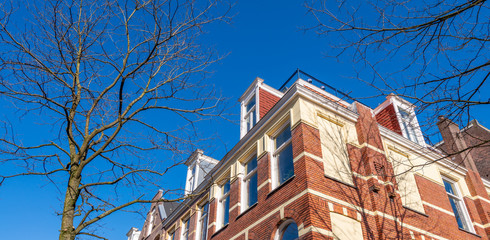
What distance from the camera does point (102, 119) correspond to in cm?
823

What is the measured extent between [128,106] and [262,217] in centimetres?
580

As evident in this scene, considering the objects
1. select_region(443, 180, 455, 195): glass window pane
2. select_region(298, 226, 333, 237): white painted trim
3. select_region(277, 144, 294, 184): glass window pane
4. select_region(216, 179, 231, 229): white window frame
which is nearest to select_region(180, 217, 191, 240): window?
select_region(216, 179, 231, 229): white window frame

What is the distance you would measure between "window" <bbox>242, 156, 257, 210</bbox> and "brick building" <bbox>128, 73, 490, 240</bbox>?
4 centimetres

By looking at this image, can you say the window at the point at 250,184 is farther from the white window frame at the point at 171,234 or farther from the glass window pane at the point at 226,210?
the white window frame at the point at 171,234

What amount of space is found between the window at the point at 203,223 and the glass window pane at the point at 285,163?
17.9ft

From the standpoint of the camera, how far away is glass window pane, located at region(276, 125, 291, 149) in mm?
12621

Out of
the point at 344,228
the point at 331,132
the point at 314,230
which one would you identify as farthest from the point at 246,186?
the point at 314,230

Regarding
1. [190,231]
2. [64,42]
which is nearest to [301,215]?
[64,42]

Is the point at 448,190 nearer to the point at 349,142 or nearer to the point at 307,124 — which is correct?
the point at 349,142

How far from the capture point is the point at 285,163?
12133 millimetres

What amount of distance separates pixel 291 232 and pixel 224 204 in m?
5.29

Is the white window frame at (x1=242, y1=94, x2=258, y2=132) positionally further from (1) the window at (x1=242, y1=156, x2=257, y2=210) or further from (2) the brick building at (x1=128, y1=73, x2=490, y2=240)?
(1) the window at (x1=242, y1=156, x2=257, y2=210)

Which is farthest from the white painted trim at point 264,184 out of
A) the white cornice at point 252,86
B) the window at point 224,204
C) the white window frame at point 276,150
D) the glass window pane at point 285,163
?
the white cornice at point 252,86

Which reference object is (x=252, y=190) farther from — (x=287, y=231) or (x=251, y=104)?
(x=251, y=104)
